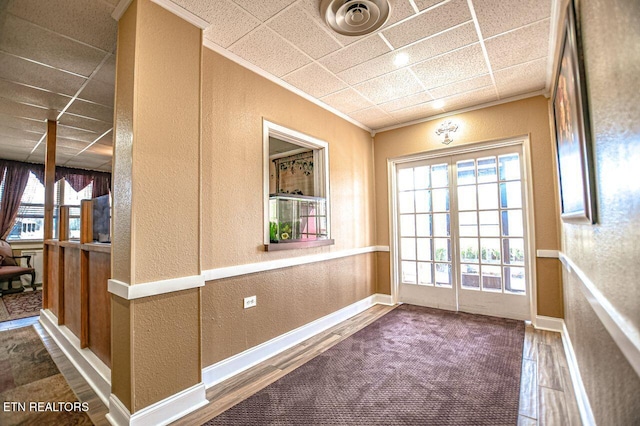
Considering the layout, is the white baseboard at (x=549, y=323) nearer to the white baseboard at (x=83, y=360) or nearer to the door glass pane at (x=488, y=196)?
the door glass pane at (x=488, y=196)

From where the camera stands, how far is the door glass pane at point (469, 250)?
12.0ft

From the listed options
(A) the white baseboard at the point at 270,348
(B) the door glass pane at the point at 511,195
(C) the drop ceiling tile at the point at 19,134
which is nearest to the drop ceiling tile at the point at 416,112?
(B) the door glass pane at the point at 511,195

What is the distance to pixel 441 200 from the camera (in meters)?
3.92

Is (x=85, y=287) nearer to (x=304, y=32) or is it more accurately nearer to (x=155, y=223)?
(x=155, y=223)

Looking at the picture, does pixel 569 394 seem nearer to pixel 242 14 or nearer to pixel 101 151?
pixel 242 14

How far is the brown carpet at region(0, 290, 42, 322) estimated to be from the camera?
12.9 ft

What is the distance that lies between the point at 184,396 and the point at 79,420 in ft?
2.06

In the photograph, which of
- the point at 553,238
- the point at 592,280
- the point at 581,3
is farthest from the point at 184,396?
the point at 553,238

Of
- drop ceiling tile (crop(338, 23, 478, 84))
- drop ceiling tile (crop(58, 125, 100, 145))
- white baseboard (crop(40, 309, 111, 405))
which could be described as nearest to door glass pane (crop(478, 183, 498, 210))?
drop ceiling tile (crop(338, 23, 478, 84))

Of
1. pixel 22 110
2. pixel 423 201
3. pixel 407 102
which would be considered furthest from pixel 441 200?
pixel 22 110

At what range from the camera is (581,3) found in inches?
52.1

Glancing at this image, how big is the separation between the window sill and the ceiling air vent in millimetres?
1801

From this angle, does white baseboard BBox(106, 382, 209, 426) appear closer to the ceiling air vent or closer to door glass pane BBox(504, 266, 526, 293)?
the ceiling air vent

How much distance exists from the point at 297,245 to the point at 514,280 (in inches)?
102
